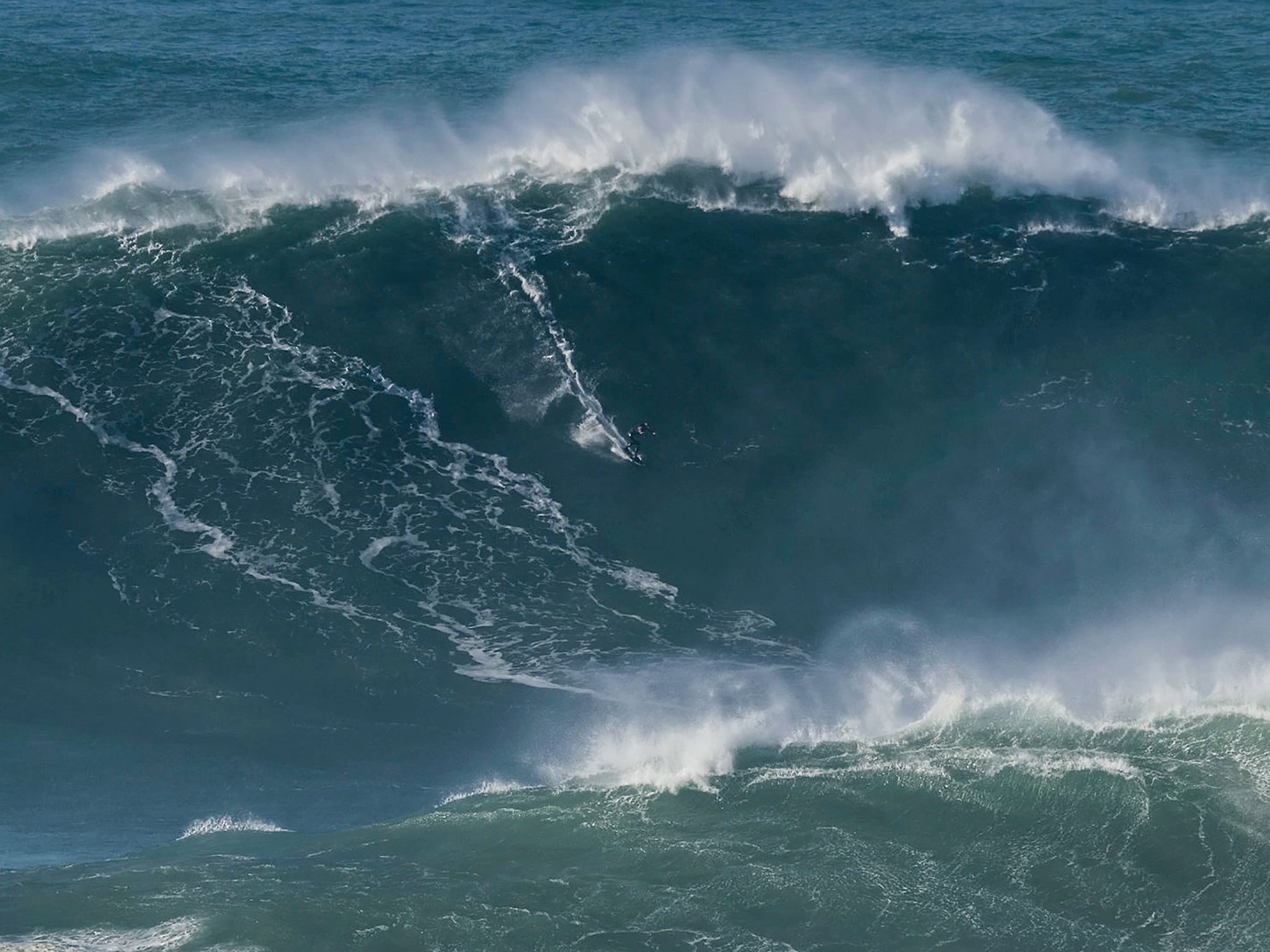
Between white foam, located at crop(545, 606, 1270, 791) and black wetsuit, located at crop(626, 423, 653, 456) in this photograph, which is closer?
white foam, located at crop(545, 606, 1270, 791)

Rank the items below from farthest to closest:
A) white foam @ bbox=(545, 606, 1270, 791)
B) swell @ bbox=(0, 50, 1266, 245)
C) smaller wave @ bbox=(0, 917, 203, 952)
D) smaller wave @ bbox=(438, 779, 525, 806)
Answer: swell @ bbox=(0, 50, 1266, 245)
smaller wave @ bbox=(438, 779, 525, 806)
white foam @ bbox=(545, 606, 1270, 791)
smaller wave @ bbox=(0, 917, 203, 952)

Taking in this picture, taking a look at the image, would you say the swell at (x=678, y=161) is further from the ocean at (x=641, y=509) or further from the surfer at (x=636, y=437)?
the surfer at (x=636, y=437)

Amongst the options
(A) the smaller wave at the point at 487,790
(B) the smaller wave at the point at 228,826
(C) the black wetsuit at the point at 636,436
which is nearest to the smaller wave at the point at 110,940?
(B) the smaller wave at the point at 228,826

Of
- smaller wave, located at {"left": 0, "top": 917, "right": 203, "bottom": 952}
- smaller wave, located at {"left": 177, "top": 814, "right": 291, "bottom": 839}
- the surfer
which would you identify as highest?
the surfer

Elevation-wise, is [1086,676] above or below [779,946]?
above

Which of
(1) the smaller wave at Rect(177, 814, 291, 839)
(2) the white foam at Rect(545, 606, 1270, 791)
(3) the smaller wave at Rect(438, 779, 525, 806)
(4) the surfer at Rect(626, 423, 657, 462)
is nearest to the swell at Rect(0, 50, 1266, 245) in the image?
(4) the surfer at Rect(626, 423, 657, 462)

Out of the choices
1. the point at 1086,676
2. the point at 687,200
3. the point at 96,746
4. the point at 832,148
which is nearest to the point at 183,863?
the point at 96,746

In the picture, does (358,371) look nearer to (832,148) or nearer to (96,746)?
(96,746)

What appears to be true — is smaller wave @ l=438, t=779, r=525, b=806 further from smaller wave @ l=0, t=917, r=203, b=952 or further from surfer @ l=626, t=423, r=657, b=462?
surfer @ l=626, t=423, r=657, b=462
